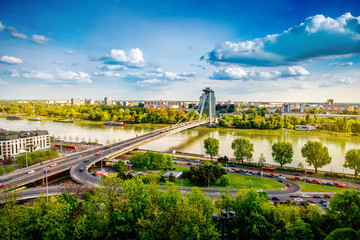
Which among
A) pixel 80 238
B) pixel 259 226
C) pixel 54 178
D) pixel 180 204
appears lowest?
pixel 54 178

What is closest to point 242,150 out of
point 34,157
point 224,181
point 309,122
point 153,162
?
point 224,181

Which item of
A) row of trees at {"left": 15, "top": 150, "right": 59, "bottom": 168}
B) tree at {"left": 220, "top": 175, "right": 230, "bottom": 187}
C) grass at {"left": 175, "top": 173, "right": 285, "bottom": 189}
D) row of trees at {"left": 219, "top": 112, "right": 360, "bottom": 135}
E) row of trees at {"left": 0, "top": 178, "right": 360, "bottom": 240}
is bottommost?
grass at {"left": 175, "top": 173, "right": 285, "bottom": 189}

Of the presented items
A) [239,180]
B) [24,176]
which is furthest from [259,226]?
[24,176]

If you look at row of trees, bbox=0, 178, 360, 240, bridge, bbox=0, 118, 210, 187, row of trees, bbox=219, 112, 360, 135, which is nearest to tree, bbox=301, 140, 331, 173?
row of trees, bbox=0, 178, 360, 240

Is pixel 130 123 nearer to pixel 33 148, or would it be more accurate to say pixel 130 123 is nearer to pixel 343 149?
pixel 33 148

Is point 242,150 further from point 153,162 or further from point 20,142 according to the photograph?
point 20,142

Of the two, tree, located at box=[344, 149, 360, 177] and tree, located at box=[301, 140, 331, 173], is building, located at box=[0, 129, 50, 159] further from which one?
tree, located at box=[344, 149, 360, 177]
